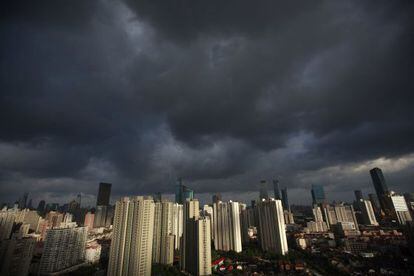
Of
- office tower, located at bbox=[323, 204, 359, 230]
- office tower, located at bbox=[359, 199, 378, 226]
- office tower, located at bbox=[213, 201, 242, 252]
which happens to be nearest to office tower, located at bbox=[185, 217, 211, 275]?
office tower, located at bbox=[213, 201, 242, 252]

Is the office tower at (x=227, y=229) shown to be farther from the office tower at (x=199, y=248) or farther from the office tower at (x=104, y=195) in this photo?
the office tower at (x=104, y=195)

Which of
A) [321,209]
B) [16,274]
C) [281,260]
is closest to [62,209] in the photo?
[16,274]

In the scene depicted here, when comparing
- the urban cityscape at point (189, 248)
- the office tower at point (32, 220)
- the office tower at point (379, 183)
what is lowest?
the urban cityscape at point (189, 248)

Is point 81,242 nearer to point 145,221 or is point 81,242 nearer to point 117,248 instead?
point 117,248

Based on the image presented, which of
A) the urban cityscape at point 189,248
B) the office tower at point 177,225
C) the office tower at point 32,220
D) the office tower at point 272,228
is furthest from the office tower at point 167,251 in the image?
the office tower at point 32,220

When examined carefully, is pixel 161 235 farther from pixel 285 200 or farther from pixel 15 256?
pixel 285 200

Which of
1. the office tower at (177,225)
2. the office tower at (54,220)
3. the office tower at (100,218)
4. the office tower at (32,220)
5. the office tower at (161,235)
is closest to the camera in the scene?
the office tower at (161,235)

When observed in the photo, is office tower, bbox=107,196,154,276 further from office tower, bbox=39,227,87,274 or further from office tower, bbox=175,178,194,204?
office tower, bbox=175,178,194,204
